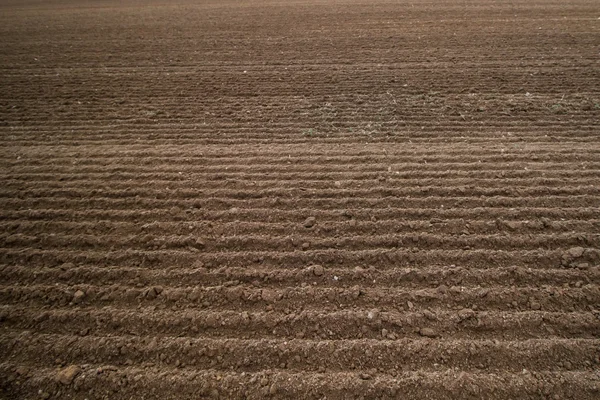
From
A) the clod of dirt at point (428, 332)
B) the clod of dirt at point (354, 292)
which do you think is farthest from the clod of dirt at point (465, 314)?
the clod of dirt at point (354, 292)

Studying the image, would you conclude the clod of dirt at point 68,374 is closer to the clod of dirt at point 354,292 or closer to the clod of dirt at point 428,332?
the clod of dirt at point 354,292

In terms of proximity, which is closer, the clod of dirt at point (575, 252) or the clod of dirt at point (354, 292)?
the clod of dirt at point (354, 292)

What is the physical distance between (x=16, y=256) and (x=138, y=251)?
1.52 metres

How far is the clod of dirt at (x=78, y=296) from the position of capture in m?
3.60

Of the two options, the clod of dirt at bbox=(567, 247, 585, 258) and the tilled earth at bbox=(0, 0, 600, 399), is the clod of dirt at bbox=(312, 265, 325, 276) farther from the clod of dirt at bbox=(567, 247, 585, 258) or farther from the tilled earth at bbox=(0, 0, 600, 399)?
the clod of dirt at bbox=(567, 247, 585, 258)

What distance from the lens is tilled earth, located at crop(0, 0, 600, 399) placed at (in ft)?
9.80

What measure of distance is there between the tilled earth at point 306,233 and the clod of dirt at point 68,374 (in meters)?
0.02

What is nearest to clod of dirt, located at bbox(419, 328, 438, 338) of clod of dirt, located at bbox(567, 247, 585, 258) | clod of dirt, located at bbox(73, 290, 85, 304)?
clod of dirt, located at bbox(567, 247, 585, 258)

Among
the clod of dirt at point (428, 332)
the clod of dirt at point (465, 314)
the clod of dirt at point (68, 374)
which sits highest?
the clod of dirt at point (465, 314)

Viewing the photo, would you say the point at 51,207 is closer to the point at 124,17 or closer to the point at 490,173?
the point at 490,173

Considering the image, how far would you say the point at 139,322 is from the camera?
133 inches

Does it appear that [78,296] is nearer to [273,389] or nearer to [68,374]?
[68,374]

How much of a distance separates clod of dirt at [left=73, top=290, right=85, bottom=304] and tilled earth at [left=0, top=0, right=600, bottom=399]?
2 cm

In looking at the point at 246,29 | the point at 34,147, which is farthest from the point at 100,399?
the point at 246,29
